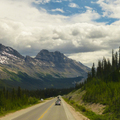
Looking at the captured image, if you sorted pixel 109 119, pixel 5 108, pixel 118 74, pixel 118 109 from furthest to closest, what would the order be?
pixel 118 74
pixel 5 108
pixel 118 109
pixel 109 119

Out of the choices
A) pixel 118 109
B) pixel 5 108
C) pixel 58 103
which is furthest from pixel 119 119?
pixel 58 103

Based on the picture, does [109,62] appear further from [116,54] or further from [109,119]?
[109,119]

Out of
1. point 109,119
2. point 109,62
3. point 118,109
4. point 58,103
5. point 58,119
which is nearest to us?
point 109,119

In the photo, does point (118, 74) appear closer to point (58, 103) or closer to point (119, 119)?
point (58, 103)

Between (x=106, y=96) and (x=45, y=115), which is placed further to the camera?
(x=106, y=96)

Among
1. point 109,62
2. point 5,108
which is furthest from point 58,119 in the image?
point 109,62

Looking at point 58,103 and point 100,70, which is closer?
point 58,103

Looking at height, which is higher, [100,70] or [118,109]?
[100,70]

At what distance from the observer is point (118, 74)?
8838cm

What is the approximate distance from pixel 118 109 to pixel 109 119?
588 centimetres

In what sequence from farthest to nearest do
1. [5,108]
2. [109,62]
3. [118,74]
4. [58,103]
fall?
[109,62]
[118,74]
[58,103]
[5,108]

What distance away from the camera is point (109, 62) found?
11744 centimetres

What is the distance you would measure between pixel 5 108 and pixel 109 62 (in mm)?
94035

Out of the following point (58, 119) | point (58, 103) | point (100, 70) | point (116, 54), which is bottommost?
point (58, 103)
